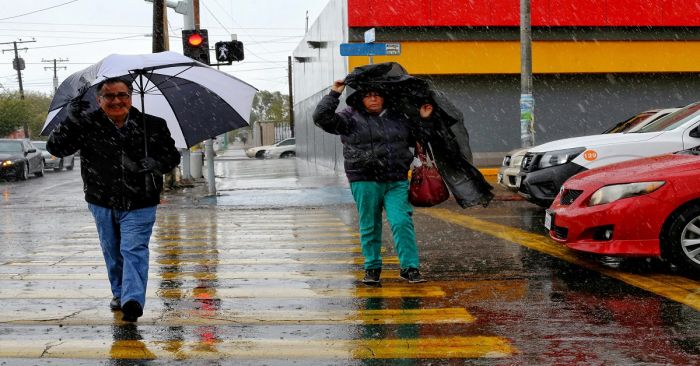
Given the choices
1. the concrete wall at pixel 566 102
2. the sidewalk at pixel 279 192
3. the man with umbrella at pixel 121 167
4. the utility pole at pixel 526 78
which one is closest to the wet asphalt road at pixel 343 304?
the man with umbrella at pixel 121 167

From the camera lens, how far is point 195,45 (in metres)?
17.1

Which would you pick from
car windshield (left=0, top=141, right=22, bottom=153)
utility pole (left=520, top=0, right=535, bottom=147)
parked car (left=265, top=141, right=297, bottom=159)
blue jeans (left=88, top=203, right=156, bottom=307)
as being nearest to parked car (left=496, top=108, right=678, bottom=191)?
utility pole (left=520, top=0, right=535, bottom=147)

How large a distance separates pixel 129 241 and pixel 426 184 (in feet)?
8.52

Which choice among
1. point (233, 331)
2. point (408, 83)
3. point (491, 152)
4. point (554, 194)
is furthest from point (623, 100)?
point (233, 331)

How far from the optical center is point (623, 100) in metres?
25.7

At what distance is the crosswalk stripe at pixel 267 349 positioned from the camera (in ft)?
16.4

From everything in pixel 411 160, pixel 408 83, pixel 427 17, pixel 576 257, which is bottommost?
pixel 576 257

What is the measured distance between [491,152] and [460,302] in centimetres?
1933

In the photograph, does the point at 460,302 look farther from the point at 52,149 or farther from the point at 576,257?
the point at 52,149

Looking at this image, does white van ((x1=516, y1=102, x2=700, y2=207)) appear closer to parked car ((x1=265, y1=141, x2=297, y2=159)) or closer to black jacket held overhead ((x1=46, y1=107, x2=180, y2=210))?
black jacket held overhead ((x1=46, y1=107, x2=180, y2=210))

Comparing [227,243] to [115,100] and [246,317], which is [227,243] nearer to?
[246,317]

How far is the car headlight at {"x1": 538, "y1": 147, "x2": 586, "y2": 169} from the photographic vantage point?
11195 mm

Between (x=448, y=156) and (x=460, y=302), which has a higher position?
(x=448, y=156)

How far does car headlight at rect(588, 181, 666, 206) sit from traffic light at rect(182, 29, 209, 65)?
36.1 ft
